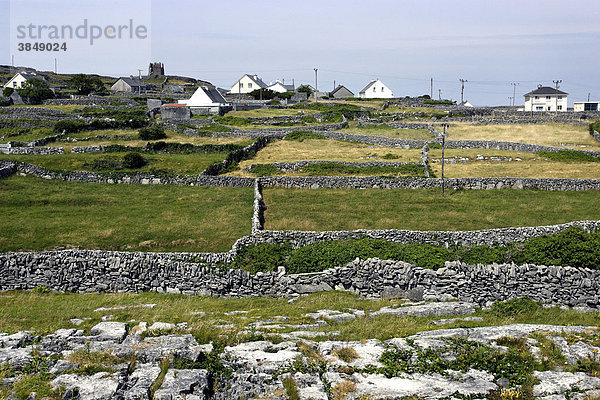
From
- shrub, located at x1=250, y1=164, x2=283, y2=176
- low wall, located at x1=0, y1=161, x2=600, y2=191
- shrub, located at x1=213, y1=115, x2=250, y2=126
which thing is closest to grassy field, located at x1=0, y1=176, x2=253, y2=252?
low wall, located at x1=0, y1=161, x2=600, y2=191

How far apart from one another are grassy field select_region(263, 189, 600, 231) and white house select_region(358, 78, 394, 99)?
91.8m

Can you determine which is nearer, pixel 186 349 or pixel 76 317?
pixel 186 349

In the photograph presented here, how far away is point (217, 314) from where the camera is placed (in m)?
18.1

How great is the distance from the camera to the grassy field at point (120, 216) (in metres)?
27.9

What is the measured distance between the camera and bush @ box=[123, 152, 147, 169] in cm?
4795

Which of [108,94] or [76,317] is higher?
[108,94]

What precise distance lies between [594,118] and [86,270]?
81507mm

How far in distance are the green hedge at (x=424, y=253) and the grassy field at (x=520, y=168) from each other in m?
23.9

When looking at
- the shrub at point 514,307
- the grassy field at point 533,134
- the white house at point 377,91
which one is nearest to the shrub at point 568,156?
the grassy field at point 533,134

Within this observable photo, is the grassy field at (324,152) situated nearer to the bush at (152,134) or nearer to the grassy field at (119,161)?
the grassy field at (119,161)

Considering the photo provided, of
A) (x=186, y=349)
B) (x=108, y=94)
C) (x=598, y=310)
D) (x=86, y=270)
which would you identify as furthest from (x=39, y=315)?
(x=108, y=94)

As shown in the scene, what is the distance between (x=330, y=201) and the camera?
39250mm

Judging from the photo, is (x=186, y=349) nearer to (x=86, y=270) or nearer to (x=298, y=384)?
(x=298, y=384)

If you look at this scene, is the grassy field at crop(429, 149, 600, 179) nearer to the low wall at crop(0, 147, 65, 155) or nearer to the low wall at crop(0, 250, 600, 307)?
the low wall at crop(0, 250, 600, 307)
